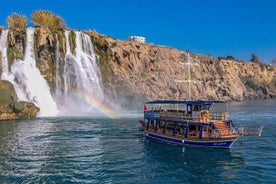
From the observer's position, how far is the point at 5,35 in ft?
259

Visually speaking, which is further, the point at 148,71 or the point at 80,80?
the point at 148,71

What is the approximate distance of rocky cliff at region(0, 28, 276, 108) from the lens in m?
80.8

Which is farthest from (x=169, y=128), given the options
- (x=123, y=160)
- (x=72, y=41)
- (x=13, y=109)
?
(x=72, y=41)

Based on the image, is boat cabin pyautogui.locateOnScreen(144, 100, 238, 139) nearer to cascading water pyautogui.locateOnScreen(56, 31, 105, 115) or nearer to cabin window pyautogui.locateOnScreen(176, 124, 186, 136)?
cabin window pyautogui.locateOnScreen(176, 124, 186, 136)

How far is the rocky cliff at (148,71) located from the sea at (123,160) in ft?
141

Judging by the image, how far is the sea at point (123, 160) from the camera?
2273 cm

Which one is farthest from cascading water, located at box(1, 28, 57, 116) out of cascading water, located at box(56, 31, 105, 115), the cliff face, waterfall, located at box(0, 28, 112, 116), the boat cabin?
the boat cabin

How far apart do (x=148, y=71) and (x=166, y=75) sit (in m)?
9.72

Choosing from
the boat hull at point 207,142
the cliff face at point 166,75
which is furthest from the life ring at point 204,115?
the cliff face at point 166,75

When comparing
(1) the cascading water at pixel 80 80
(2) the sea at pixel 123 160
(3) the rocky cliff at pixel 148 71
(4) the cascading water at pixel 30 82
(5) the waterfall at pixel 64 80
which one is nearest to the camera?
(2) the sea at pixel 123 160

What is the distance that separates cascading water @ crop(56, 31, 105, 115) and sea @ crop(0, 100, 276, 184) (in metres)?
35.1

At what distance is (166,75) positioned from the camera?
384ft

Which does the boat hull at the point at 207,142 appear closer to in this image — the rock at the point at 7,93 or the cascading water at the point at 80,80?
the rock at the point at 7,93

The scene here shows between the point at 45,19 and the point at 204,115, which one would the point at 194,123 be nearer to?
the point at 204,115
